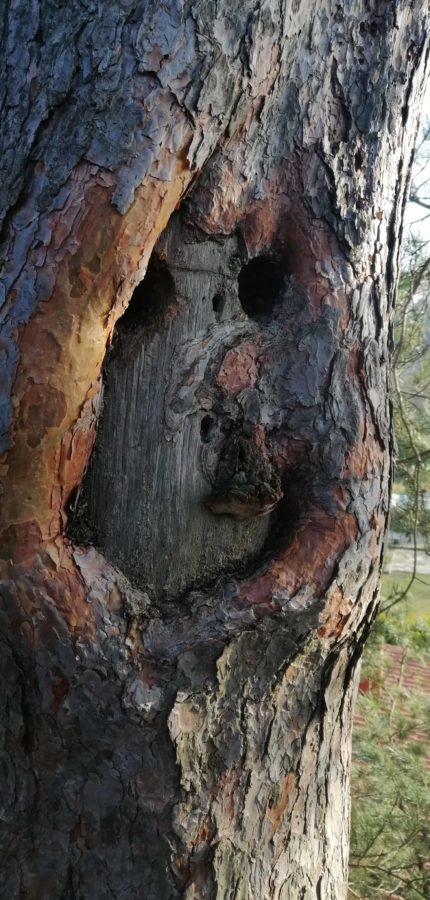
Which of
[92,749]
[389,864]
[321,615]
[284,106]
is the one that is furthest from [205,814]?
[389,864]

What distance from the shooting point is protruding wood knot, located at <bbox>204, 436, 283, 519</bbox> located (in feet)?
3.74

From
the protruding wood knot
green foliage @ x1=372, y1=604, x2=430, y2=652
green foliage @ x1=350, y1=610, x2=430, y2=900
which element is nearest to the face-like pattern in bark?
the protruding wood knot

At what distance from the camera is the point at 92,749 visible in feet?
3.49

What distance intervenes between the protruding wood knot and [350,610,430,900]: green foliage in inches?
91.5

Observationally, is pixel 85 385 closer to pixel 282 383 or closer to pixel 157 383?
pixel 157 383

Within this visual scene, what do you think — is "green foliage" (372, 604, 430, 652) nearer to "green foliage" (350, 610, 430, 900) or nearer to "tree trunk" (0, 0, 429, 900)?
"green foliage" (350, 610, 430, 900)

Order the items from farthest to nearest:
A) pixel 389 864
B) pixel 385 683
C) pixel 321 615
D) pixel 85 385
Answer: pixel 385 683 < pixel 389 864 < pixel 321 615 < pixel 85 385

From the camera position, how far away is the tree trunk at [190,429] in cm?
101

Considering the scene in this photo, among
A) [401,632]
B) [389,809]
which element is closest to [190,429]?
[389,809]

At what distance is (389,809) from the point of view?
10.0ft

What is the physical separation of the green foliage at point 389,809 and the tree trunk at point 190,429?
1.88 meters

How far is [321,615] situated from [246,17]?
92cm

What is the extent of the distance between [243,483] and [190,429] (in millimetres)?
122

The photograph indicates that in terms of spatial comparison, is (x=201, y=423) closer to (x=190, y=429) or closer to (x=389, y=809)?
(x=190, y=429)
